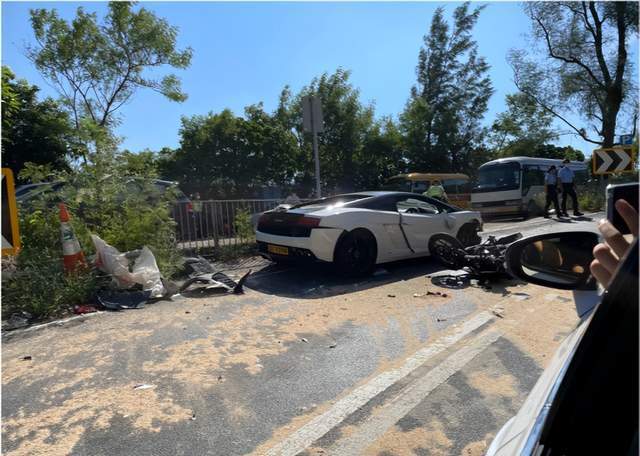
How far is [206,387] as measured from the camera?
3305 mm

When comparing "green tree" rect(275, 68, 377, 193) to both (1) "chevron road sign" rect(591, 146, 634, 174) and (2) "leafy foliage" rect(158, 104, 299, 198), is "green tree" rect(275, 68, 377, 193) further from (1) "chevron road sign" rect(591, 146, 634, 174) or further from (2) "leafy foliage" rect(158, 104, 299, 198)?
(1) "chevron road sign" rect(591, 146, 634, 174)

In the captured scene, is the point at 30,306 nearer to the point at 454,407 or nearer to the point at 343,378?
the point at 343,378

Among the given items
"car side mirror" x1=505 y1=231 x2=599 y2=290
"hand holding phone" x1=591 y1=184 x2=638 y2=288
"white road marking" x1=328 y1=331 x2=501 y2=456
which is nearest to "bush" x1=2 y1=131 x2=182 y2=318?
"white road marking" x1=328 y1=331 x2=501 y2=456

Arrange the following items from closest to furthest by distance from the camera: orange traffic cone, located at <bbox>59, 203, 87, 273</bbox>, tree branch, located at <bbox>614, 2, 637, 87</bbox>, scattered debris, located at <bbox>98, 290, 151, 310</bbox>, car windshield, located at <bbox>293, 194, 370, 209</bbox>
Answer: scattered debris, located at <bbox>98, 290, 151, 310</bbox>
orange traffic cone, located at <bbox>59, 203, 87, 273</bbox>
car windshield, located at <bbox>293, 194, 370, 209</bbox>
tree branch, located at <bbox>614, 2, 637, 87</bbox>

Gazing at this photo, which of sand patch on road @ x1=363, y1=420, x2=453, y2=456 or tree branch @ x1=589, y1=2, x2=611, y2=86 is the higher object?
tree branch @ x1=589, y1=2, x2=611, y2=86

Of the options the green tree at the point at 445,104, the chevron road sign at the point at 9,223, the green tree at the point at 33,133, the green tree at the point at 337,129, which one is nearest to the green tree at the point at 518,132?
the green tree at the point at 445,104

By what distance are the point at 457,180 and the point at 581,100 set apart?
7722 millimetres

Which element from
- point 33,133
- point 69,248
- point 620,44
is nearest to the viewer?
point 69,248

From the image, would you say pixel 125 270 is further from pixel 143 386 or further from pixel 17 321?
pixel 143 386

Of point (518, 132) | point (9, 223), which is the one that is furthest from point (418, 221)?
point (518, 132)

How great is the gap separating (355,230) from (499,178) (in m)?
14.4

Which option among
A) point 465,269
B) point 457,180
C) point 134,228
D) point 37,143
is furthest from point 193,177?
point 465,269

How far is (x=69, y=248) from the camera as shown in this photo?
588 cm

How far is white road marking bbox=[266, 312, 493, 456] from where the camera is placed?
2.58m
